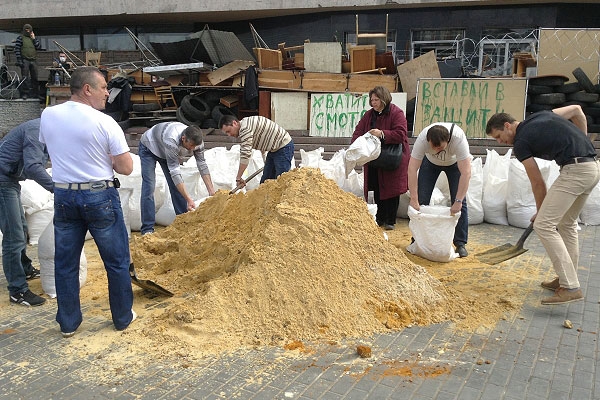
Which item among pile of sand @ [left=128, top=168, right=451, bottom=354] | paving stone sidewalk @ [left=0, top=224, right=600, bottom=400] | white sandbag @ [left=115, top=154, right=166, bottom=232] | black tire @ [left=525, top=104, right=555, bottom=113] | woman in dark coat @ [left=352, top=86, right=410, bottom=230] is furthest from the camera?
black tire @ [left=525, top=104, right=555, bottom=113]

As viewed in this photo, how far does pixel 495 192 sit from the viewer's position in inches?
246

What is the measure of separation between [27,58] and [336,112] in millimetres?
9279

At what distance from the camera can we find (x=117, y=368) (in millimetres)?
2889

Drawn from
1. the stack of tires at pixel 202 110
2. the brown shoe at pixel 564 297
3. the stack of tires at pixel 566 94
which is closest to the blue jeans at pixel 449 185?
the brown shoe at pixel 564 297

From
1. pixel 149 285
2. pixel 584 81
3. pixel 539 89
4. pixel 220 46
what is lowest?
pixel 149 285

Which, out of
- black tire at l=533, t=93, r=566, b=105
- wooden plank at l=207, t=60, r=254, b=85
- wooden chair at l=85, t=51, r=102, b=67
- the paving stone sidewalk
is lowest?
the paving stone sidewalk

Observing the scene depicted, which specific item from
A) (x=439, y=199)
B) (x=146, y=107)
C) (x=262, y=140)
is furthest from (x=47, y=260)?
(x=146, y=107)

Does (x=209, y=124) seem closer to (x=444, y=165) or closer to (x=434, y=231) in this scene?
(x=444, y=165)

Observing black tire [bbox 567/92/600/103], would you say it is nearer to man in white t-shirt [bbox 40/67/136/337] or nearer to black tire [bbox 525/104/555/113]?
black tire [bbox 525/104/555/113]

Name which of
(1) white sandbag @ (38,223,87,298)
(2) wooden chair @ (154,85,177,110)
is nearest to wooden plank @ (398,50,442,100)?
(2) wooden chair @ (154,85,177,110)

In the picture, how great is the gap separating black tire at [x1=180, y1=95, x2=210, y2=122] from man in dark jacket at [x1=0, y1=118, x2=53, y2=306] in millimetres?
7533

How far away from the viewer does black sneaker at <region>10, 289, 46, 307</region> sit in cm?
388

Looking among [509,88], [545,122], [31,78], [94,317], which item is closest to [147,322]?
[94,317]

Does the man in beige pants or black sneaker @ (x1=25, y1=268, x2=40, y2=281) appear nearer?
the man in beige pants
